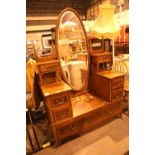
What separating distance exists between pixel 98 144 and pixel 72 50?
4.00 ft

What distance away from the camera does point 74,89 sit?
7.54 ft

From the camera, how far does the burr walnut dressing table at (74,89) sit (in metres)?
1.81

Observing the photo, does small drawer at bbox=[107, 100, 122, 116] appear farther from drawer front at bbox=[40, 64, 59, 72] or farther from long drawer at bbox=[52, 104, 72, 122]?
drawer front at bbox=[40, 64, 59, 72]

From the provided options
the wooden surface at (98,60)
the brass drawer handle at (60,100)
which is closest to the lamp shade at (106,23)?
the wooden surface at (98,60)

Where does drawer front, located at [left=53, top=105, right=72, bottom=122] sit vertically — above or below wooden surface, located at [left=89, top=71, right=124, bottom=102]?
below

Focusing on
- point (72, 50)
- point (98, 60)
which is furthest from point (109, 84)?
point (72, 50)

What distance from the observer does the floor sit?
176 cm

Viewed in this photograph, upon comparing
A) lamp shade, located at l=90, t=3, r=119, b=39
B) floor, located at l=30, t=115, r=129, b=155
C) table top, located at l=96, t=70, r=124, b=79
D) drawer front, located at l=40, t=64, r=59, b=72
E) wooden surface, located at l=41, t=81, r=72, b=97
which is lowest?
floor, located at l=30, t=115, r=129, b=155

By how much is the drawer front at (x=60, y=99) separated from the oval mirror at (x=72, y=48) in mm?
420

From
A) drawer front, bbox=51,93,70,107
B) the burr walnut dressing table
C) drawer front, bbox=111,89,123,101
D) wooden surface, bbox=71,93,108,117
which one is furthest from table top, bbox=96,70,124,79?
drawer front, bbox=51,93,70,107
